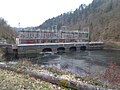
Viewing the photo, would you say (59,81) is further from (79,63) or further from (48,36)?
(48,36)

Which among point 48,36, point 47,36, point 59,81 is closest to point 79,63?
point 59,81

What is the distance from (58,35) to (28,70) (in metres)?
116

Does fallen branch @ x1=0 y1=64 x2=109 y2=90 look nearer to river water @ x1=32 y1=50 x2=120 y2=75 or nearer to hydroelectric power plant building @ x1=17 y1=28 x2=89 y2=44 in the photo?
river water @ x1=32 y1=50 x2=120 y2=75

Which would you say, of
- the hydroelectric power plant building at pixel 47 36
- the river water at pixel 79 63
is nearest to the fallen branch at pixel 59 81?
the river water at pixel 79 63

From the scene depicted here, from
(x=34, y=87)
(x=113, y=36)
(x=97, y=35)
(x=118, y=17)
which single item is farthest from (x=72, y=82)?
(x=118, y=17)

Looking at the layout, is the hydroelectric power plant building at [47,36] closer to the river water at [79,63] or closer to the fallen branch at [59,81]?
the river water at [79,63]

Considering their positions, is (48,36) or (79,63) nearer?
(79,63)

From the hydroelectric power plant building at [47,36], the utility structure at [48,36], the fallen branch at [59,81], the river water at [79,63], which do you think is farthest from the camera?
the utility structure at [48,36]

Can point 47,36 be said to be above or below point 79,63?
above

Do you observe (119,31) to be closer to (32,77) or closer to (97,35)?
(97,35)

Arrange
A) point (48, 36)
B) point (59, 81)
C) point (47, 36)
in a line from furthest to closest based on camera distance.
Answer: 1. point (48, 36)
2. point (47, 36)
3. point (59, 81)

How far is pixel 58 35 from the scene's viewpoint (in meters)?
132

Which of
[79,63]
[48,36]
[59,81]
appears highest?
[48,36]

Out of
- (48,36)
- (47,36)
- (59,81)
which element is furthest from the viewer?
(48,36)
